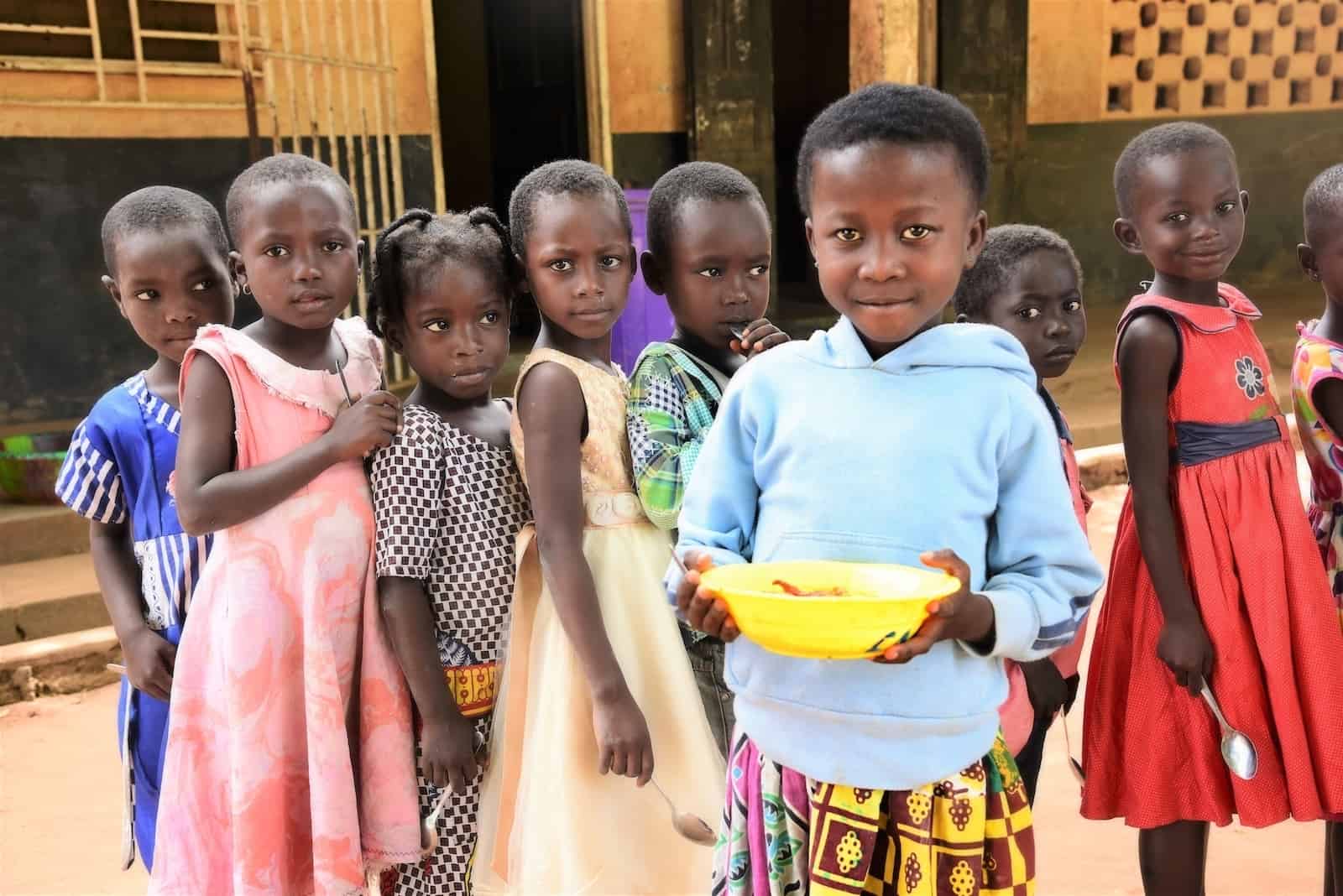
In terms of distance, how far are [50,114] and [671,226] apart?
435 cm

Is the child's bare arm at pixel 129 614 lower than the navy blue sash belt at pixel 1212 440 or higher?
lower

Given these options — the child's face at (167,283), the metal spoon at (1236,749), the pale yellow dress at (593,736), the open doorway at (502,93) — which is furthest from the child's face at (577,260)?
the open doorway at (502,93)

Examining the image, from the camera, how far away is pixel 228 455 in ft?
5.88

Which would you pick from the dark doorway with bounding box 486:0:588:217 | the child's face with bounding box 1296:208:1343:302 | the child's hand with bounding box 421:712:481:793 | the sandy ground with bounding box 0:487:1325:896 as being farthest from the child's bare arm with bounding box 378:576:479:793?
the dark doorway with bounding box 486:0:588:217

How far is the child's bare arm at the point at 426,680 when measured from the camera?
1.77 meters

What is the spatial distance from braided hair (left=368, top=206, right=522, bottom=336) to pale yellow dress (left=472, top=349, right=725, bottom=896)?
170 millimetres

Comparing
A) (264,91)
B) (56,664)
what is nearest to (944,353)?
(56,664)

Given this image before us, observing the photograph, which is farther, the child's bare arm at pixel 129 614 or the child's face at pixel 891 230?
the child's bare arm at pixel 129 614

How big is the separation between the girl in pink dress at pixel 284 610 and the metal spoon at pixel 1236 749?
4.10 ft

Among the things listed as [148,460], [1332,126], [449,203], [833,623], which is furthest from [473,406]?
[1332,126]

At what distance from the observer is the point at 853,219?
131cm

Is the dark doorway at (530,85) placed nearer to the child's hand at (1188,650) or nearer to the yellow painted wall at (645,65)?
the yellow painted wall at (645,65)

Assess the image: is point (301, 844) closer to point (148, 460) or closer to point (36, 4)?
point (148, 460)

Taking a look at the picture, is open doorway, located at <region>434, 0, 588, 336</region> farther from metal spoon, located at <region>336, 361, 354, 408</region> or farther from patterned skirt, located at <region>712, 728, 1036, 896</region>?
patterned skirt, located at <region>712, 728, 1036, 896</region>
